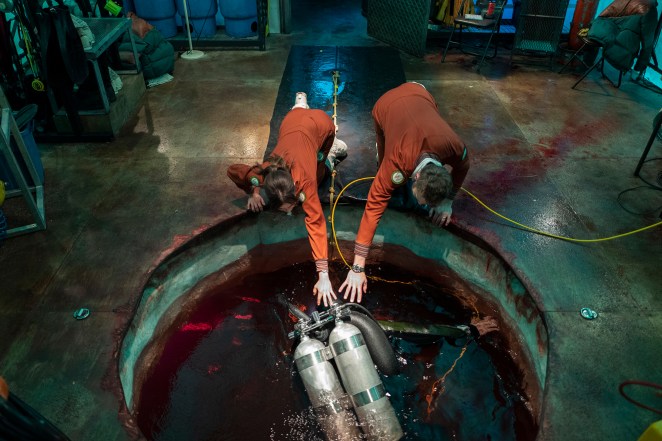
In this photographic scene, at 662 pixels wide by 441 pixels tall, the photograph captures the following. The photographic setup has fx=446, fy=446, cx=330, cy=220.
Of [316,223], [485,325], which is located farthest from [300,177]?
[485,325]

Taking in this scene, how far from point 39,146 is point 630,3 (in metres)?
8.25

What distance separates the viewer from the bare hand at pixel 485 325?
3879 millimetres

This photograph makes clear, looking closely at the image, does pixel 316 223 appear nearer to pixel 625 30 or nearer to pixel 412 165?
pixel 412 165

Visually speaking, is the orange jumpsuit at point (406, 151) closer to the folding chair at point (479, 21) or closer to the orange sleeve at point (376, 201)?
the orange sleeve at point (376, 201)

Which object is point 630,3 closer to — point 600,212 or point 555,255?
point 600,212

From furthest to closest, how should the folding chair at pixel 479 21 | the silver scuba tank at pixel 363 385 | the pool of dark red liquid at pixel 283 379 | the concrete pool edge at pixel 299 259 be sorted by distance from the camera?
the folding chair at pixel 479 21 < the concrete pool edge at pixel 299 259 < the pool of dark red liquid at pixel 283 379 < the silver scuba tank at pixel 363 385

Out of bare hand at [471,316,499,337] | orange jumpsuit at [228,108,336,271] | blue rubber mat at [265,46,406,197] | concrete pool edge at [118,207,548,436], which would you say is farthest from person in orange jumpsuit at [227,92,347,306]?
bare hand at [471,316,499,337]

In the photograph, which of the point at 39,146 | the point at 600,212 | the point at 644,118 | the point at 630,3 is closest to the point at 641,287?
the point at 600,212

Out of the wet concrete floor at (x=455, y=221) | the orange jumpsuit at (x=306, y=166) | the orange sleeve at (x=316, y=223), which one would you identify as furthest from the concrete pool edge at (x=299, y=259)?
the orange sleeve at (x=316, y=223)

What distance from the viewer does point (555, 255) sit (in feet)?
13.0

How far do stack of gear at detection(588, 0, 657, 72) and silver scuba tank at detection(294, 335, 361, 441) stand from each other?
655cm

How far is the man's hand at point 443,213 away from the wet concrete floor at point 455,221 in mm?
224

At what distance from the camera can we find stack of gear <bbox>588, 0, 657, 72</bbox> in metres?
6.37

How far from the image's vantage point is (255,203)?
4262 mm
